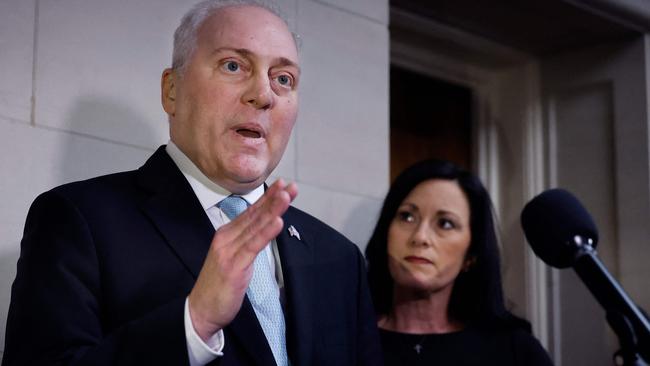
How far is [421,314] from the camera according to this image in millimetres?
3342

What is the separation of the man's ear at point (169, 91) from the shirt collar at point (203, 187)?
0.42 ft

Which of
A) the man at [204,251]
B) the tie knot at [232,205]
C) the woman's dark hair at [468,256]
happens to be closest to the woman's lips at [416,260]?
the woman's dark hair at [468,256]

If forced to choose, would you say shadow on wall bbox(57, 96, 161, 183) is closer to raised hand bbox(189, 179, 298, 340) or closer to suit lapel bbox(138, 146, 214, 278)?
suit lapel bbox(138, 146, 214, 278)

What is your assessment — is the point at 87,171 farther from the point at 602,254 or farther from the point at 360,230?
the point at 602,254

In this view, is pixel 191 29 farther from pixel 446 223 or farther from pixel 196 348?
pixel 446 223

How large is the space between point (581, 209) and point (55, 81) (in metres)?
1.39

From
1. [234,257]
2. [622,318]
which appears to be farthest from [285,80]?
[622,318]

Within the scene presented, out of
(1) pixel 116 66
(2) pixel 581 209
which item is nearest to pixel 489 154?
(1) pixel 116 66

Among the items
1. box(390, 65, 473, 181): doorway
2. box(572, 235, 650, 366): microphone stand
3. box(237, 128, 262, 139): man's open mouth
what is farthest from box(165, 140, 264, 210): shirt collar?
box(390, 65, 473, 181): doorway

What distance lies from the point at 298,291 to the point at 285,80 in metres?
0.46

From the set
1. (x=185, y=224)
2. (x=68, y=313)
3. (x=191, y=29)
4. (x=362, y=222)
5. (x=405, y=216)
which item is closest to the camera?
(x=68, y=313)

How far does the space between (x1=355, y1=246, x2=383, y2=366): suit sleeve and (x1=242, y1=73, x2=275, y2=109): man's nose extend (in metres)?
0.49

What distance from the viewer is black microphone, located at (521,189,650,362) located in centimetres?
179

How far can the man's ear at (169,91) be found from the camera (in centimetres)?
238
